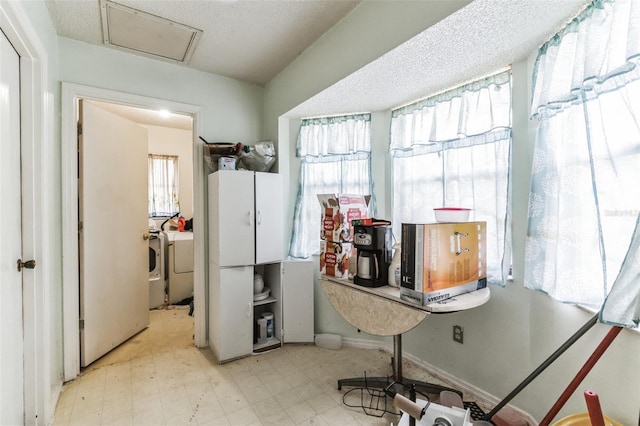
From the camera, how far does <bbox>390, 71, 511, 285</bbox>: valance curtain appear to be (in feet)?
6.02

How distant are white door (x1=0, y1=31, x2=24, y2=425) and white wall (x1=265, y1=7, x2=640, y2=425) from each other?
5.64 ft

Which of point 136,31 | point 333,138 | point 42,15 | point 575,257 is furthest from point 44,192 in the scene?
point 575,257

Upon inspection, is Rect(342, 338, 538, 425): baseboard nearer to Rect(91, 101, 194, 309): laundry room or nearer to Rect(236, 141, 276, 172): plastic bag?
A: Rect(236, 141, 276, 172): plastic bag

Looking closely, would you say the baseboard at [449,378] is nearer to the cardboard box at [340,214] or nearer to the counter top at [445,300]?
the counter top at [445,300]

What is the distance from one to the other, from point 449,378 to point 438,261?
3.60ft

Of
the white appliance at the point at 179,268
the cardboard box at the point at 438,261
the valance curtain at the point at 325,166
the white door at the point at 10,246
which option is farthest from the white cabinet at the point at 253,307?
the white appliance at the point at 179,268

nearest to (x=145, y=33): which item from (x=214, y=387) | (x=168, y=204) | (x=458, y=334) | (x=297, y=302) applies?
(x=297, y=302)

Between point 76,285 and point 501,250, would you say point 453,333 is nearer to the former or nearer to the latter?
point 501,250

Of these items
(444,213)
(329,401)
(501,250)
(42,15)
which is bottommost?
(329,401)

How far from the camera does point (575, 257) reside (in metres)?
1.37

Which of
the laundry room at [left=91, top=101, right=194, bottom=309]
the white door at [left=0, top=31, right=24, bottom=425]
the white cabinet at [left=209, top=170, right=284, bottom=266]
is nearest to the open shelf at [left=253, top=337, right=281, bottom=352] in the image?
the white cabinet at [left=209, top=170, right=284, bottom=266]

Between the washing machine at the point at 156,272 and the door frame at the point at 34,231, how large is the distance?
2122mm

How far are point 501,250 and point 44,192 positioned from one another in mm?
Answer: 2738

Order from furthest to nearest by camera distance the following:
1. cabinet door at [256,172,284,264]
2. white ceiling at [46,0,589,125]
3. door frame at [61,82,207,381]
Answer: cabinet door at [256,172,284,264]
door frame at [61,82,207,381]
white ceiling at [46,0,589,125]
